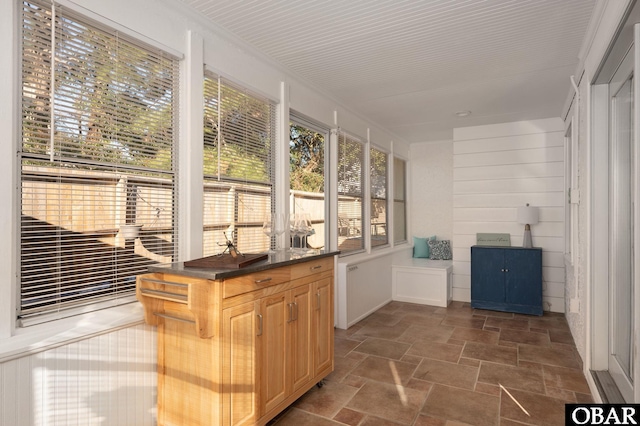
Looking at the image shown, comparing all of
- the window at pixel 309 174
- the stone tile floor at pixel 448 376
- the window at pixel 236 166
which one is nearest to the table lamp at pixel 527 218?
the stone tile floor at pixel 448 376

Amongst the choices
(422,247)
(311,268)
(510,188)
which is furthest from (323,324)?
(422,247)

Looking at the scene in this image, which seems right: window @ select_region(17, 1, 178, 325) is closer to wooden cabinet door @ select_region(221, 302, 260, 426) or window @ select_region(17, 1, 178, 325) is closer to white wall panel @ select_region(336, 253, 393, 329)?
wooden cabinet door @ select_region(221, 302, 260, 426)

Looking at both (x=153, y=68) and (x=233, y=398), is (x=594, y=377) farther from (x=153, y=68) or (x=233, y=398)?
(x=153, y=68)

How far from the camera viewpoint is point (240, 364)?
2.02 metres

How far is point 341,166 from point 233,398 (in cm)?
311

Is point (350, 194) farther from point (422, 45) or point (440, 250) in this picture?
point (440, 250)

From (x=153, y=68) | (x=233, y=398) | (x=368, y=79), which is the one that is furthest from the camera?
(x=368, y=79)

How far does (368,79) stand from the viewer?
3.70 m

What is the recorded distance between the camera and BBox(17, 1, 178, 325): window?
1.73 metres

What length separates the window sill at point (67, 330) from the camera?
1.59 m

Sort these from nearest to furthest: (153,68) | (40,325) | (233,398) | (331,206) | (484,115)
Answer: (40,325) → (233,398) → (153,68) → (331,206) → (484,115)

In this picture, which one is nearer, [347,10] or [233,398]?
[233,398]

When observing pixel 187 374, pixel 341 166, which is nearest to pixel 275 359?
pixel 187 374

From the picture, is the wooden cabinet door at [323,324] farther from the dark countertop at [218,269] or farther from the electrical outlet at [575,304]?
the electrical outlet at [575,304]
